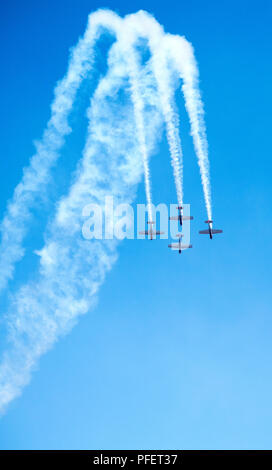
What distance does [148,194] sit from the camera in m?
33.6

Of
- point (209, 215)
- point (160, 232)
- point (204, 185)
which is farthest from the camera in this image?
point (160, 232)

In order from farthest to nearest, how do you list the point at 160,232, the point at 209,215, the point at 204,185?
the point at 160,232
the point at 209,215
the point at 204,185

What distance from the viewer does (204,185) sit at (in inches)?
1280
